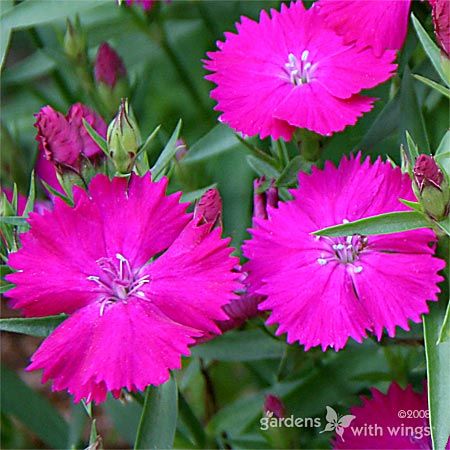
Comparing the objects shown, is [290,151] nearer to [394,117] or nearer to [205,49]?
[394,117]

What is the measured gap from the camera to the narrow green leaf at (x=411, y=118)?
1.10 metres

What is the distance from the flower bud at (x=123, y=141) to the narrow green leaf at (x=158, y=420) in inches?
10.2

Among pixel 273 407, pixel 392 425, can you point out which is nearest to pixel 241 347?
pixel 273 407

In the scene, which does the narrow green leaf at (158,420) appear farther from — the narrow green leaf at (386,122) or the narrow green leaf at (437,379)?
the narrow green leaf at (386,122)

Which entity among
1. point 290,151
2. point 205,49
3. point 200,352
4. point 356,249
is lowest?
point 200,352

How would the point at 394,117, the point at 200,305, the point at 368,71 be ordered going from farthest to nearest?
the point at 394,117, the point at 368,71, the point at 200,305

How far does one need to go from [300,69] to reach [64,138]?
0.30m

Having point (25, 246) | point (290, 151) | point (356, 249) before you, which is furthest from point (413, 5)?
point (25, 246)

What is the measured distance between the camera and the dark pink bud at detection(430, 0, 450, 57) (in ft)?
3.07

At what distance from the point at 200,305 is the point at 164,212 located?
0.37 ft

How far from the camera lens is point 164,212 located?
95cm

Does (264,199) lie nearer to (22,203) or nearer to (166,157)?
(166,157)

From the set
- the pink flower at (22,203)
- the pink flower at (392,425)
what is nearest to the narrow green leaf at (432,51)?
the pink flower at (392,425)

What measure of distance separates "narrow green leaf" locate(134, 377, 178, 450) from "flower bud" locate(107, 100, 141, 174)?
260 mm
